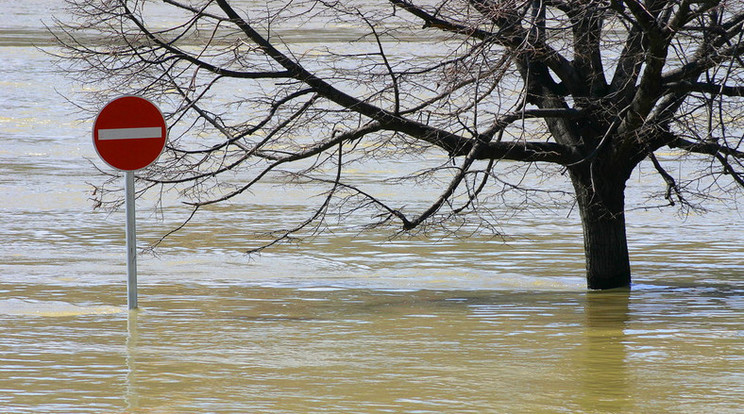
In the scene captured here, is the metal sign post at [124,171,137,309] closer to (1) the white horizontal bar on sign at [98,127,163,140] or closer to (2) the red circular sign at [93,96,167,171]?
(2) the red circular sign at [93,96,167,171]

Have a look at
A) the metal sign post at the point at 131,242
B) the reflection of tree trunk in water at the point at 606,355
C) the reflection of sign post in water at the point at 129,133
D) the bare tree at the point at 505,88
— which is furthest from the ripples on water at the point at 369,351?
the reflection of sign post in water at the point at 129,133

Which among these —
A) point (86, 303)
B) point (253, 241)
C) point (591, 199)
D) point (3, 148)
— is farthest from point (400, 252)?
point (3, 148)

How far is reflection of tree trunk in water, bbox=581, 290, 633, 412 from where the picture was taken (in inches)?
302

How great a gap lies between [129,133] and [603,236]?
5.54 m

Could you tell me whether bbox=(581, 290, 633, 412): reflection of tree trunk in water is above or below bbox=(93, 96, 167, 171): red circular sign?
below

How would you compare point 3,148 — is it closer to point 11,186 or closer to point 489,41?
point 11,186

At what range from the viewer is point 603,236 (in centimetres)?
1335

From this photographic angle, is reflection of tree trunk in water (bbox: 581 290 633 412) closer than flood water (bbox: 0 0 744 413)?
Yes

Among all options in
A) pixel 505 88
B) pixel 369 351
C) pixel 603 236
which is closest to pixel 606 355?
pixel 369 351

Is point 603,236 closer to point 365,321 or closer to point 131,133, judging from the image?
point 365,321


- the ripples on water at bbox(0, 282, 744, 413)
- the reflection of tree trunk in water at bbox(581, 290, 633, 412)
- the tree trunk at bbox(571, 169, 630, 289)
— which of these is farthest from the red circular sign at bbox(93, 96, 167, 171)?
the tree trunk at bbox(571, 169, 630, 289)

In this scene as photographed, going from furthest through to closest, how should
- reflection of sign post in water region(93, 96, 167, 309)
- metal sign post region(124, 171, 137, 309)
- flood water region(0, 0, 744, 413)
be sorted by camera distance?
1. metal sign post region(124, 171, 137, 309)
2. reflection of sign post in water region(93, 96, 167, 309)
3. flood water region(0, 0, 744, 413)

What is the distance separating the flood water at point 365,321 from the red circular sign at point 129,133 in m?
1.44

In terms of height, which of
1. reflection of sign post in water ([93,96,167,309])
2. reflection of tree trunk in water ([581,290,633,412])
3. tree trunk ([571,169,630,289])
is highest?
reflection of sign post in water ([93,96,167,309])
